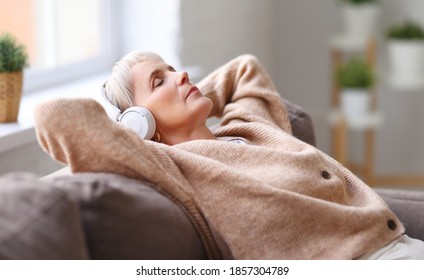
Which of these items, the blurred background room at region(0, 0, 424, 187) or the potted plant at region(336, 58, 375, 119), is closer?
the blurred background room at region(0, 0, 424, 187)

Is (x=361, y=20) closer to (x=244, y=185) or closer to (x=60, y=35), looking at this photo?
(x=60, y=35)

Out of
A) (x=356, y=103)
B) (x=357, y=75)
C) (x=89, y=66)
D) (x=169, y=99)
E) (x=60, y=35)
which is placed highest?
(x=169, y=99)

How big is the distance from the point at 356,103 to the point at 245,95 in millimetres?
1700

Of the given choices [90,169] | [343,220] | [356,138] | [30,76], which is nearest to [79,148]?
[90,169]

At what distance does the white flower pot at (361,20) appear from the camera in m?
3.66

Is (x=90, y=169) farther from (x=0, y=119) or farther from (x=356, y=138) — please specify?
(x=356, y=138)

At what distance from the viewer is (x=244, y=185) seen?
1498mm

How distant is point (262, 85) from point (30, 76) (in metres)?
0.91

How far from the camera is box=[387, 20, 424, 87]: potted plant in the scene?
354 cm

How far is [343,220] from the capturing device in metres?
1.56

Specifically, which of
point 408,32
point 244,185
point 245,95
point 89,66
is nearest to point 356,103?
point 408,32

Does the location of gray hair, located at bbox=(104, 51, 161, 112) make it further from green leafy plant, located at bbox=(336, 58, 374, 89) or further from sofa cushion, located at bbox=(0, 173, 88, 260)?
green leafy plant, located at bbox=(336, 58, 374, 89)

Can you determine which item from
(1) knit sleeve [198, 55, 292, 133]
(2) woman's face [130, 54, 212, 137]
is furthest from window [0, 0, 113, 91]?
(2) woman's face [130, 54, 212, 137]
